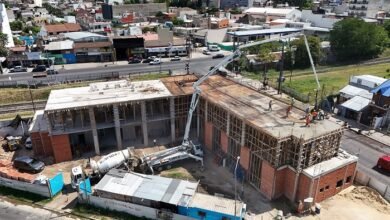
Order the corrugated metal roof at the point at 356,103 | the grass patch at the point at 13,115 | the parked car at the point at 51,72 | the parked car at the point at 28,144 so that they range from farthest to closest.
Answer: the parked car at the point at 51,72
the grass patch at the point at 13,115
the corrugated metal roof at the point at 356,103
the parked car at the point at 28,144

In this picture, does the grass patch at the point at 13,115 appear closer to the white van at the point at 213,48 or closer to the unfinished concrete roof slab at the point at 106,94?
the unfinished concrete roof slab at the point at 106,94

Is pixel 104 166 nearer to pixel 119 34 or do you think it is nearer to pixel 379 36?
pixel 119 34

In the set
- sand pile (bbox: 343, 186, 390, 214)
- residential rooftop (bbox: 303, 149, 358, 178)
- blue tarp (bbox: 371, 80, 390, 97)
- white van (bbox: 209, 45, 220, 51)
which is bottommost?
sand pile (bbox: 343, 186, 390, 214)

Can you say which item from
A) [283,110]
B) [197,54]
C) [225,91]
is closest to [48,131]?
[225,91]

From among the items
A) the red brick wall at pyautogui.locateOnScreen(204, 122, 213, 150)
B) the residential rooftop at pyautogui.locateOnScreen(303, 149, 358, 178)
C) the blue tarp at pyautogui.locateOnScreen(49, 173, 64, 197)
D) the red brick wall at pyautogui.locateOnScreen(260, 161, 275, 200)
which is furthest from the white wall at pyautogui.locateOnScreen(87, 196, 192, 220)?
the red brick wall at pyautogui.locateOnScreen(204, 122, 213, 150)

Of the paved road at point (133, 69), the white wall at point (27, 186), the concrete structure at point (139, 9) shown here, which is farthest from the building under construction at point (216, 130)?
the concrete structure at point (139, 9)

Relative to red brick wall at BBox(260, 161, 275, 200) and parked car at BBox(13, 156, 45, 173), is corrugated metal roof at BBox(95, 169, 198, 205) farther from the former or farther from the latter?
parked car at BBox(13, 156, 45, 173)

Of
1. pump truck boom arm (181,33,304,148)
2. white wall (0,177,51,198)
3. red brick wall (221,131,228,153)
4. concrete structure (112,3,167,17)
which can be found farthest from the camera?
concrete structure (112,3,167,17)
